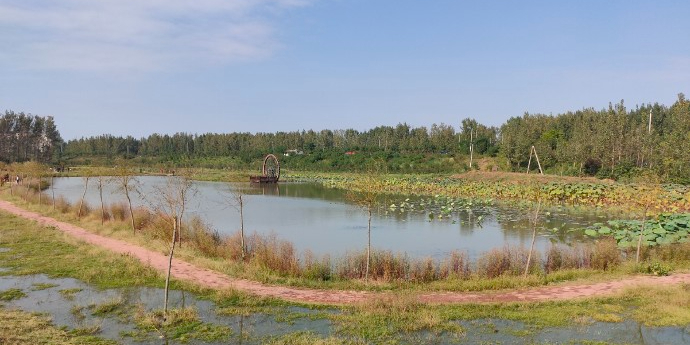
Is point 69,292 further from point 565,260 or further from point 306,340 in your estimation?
point 565,260

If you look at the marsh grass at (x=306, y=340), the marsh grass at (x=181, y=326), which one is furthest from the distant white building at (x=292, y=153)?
the marsh grass at (x=306, y=340)

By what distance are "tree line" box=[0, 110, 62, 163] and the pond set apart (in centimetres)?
6920

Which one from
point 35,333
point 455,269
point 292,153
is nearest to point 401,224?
point 455,269

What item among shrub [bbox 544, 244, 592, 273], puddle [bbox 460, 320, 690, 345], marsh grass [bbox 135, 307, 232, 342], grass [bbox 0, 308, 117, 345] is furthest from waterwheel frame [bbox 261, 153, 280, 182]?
puddle [bbox 460, 320, 690, 345]

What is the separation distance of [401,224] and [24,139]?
89.3 metres

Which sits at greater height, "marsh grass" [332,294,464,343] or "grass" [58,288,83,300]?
"marsh grass" [332,294,464,343]

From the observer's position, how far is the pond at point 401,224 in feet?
69.8

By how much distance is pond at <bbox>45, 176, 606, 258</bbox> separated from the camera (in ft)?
69.8

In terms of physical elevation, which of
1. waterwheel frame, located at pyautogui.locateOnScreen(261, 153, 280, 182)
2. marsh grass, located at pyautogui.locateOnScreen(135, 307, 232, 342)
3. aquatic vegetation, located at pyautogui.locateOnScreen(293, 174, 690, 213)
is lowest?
marsh grass, located at pyautogui.locateOnScreen(135, 307, 232, 342)

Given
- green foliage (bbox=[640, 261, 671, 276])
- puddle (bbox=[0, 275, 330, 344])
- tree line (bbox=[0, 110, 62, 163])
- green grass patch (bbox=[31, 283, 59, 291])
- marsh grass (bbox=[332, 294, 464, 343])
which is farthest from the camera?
tree line (bbox=[0, 110, 62, 163])

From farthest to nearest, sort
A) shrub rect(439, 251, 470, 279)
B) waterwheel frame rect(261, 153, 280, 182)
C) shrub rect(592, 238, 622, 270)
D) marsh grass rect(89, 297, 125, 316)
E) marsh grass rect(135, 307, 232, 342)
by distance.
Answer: waterwheel frame rect(261, 153, 280, 182) < shrub rect(592, 238, 622, 270) < shrub rect(439, 251, 470, 279) < marsh grass rect(89, 297, 125, 316) < marsh grass rect(135, 307, 232, 342)

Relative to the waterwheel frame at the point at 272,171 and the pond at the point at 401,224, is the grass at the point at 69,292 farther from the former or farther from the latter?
the waterwheel frame at the point at 272,171

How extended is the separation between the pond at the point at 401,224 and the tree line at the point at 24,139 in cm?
6920

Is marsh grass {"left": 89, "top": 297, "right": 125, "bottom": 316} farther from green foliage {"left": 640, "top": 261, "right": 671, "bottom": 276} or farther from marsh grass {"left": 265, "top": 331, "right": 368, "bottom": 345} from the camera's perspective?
green foliage {"left": 640, "top": 261, "right": 671, "bottom": 276}
